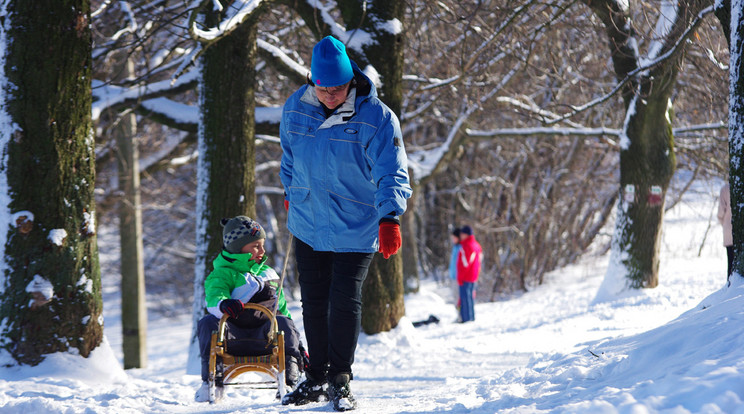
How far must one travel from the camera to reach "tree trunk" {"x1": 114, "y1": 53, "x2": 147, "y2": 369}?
12.2 metres

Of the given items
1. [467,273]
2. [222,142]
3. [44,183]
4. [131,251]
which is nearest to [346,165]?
[44,183]

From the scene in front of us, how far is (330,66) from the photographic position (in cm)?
370

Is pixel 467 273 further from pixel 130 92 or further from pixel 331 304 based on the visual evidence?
pixel 331 304

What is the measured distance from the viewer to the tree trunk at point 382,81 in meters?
7.04

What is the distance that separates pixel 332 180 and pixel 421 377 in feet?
8.03

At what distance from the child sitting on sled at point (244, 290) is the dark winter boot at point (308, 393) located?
468 mm

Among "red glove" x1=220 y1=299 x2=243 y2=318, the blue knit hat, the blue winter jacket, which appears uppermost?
the blue knit hat

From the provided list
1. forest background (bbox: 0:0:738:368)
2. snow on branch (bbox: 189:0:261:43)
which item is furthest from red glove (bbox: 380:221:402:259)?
forest background (bbox: 0:0:738:368)

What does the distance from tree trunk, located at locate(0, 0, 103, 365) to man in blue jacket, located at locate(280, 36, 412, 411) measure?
1.88 m

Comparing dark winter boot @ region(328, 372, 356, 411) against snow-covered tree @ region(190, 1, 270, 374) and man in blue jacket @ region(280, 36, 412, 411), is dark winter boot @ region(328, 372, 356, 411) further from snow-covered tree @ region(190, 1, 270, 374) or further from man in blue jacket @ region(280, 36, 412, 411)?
snow-covered tree @ region(190, 1, 270, 374)

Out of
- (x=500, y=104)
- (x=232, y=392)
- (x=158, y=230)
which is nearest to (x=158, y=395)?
(x=232, y=392)

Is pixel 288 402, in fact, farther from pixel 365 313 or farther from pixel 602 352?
pixel 365 313

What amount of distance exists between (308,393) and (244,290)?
89 centimetres

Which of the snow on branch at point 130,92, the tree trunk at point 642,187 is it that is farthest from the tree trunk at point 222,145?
the tree trunk at point 642,187
